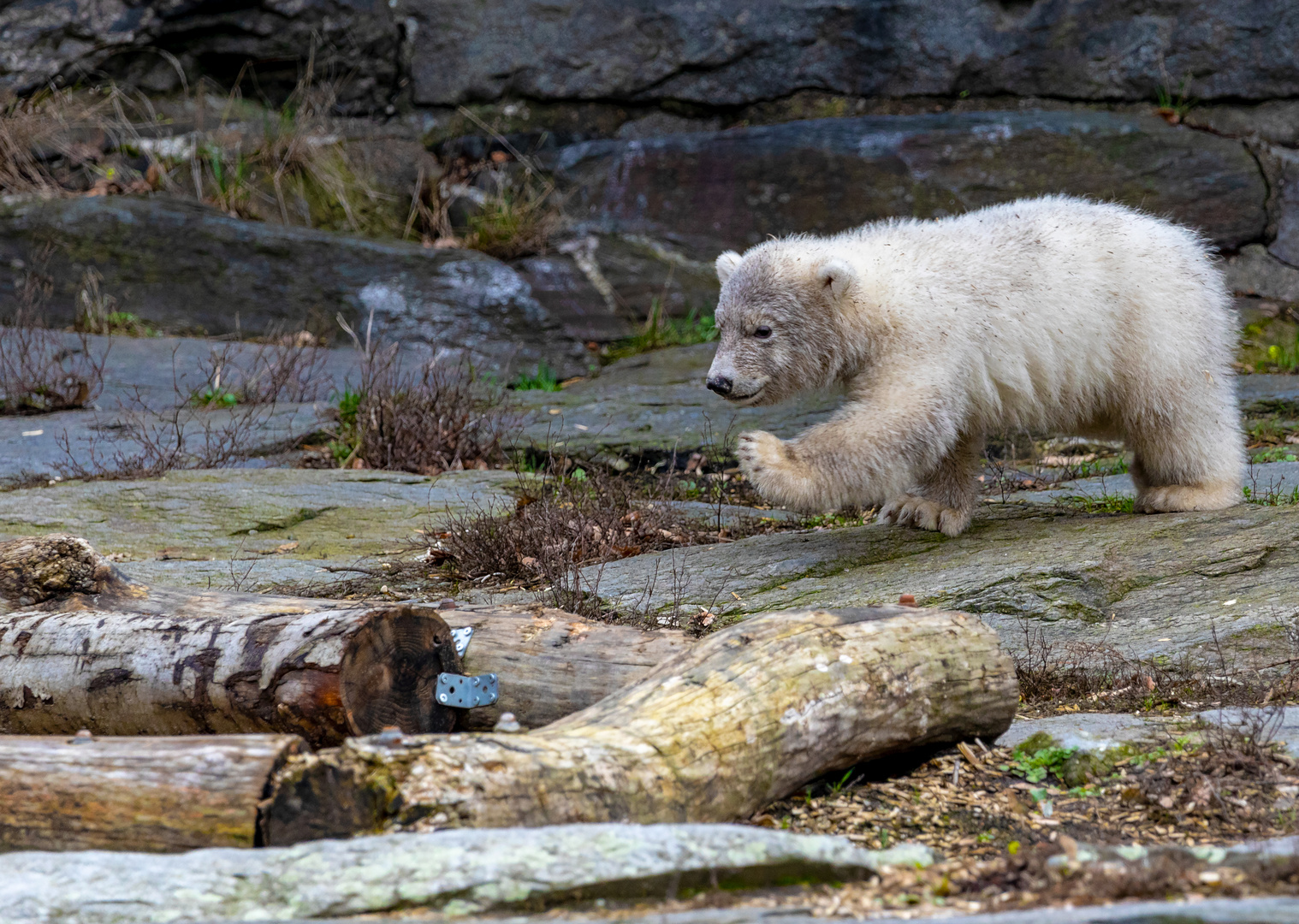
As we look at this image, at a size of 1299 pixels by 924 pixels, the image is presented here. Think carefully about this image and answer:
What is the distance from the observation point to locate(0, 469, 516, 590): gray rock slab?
499 cm

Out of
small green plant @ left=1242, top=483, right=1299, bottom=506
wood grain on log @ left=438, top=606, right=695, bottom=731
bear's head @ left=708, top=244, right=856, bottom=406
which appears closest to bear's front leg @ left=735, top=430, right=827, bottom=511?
bear's head @ left=708, top=244, right=856, bottom=406

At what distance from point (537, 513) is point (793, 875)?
2.98 m

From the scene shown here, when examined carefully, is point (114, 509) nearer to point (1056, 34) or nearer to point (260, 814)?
point (260, 814)

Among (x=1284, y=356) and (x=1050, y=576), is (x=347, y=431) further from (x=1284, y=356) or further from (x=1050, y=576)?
(x=1284, y=356)

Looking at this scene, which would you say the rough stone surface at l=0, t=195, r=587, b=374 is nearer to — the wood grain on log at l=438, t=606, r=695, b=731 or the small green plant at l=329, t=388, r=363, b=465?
the small green plant at l=329, t=388, r=363, b=465

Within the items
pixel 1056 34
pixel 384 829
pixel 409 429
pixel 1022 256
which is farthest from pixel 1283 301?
pixel 384 829

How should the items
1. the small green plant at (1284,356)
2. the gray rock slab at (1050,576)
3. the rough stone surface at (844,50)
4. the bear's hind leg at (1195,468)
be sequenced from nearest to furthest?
1. the gray rock slab at (1050,576)
2. the bear's hind leg at (1195,468)
3. the small green plant at (1284,356)
4. the rough stone surface at (844,50)

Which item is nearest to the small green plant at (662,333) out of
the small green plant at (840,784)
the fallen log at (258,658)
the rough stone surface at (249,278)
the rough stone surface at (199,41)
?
the rough stone surface at (249,278)

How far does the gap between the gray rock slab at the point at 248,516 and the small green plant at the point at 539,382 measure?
253 cm

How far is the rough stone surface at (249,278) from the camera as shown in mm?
9492

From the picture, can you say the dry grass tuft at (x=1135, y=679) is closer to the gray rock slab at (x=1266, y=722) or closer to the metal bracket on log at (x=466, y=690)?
the gray rock slab at (x=1266, y=722)

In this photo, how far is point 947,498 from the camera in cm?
490

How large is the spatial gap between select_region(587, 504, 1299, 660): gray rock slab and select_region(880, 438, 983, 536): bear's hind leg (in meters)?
0.06

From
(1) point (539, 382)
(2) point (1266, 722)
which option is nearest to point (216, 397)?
(1) point (539, 382)
